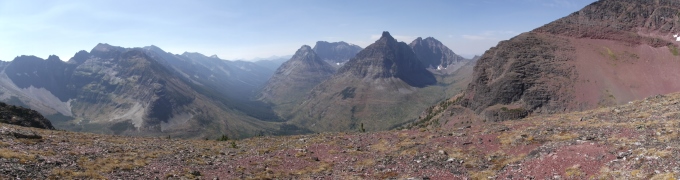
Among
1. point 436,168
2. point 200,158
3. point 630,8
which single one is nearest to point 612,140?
point 436,168

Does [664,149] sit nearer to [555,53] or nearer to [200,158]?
[200,158]

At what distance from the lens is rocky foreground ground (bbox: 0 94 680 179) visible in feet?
90.1

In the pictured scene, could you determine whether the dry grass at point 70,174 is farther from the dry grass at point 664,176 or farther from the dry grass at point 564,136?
the dry grass at point 564,136

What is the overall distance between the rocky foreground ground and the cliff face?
9841cm

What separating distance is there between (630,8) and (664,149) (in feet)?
626

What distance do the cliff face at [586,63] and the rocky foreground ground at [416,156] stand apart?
98.4 meters

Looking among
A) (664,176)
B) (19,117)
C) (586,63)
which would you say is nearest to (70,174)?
(664,176)

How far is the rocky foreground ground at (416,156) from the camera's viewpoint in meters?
27.5

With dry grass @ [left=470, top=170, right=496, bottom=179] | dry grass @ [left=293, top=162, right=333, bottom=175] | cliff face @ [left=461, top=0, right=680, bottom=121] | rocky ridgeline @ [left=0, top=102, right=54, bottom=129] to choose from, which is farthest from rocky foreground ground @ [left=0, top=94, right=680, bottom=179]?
cliff face @ [left=461, top=0, right=680, bottom=121]

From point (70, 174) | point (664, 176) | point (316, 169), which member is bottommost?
point (316, 169)

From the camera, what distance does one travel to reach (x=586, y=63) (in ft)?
484

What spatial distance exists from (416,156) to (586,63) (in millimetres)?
146987

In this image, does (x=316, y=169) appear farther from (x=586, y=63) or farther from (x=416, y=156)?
(x=586, y=63)

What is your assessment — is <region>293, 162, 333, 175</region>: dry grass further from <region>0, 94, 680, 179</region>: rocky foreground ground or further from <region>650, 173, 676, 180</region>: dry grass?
<region>650, 173, 676, 180</region>: dry grass
